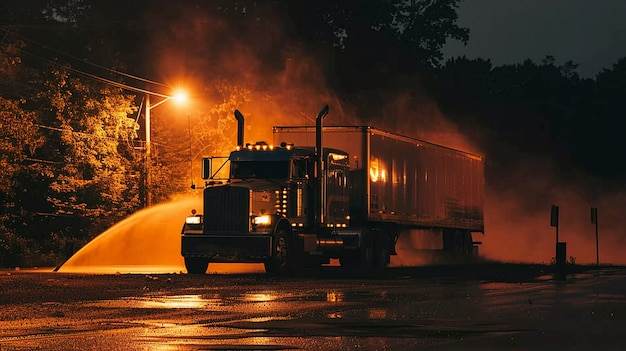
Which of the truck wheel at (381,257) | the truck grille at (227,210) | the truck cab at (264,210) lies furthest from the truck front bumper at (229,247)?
the truck wheel at (381,257)

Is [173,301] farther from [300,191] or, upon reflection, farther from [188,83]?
[188,83]

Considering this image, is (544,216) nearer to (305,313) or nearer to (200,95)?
(200,95)

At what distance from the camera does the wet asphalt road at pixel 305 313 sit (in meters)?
14.9

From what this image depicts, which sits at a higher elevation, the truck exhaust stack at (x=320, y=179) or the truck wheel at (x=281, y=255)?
the truck exhaust stack at (x=320, y=179)

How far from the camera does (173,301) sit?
879 inches

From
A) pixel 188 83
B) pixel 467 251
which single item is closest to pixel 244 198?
pixel 467 251

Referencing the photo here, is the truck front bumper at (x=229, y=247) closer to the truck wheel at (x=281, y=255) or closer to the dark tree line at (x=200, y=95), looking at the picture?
the truck wheel at (x=281, y=255)

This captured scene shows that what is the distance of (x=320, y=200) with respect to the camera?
36469 mm

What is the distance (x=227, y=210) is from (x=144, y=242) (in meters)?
14.7

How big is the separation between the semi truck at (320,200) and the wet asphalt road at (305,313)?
2.36 metres

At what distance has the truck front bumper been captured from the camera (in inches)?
1314

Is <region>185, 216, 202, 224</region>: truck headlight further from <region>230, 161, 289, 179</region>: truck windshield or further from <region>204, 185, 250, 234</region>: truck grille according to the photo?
<region>230, 161, 289, 179</region>: truck windshield

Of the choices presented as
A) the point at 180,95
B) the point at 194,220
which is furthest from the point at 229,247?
the point at 180,95

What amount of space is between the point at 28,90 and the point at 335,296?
101ft
